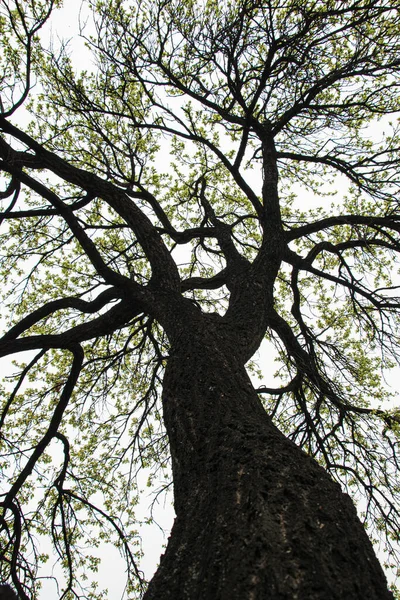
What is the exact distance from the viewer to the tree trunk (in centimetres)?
108

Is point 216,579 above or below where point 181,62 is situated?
below

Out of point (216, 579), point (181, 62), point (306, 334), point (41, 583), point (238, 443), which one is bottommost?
point (41, 583)

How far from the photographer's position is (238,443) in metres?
1.74

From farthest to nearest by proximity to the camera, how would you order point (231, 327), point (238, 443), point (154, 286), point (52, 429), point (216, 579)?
point (52, 429)
point (154, 286)
point (231, 327)
point (238, 443)
point (216, 579)

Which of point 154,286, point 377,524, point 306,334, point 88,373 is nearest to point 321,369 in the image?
point 306,334

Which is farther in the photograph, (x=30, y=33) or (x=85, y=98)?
(x=85, y=98)

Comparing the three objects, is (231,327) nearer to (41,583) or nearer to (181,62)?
(41,583)

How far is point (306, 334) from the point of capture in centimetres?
528

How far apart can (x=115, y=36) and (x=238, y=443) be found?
5.76 metres

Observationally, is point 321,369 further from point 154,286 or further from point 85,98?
point 85,98

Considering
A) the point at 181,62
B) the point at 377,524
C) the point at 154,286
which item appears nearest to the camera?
the point at 154,286

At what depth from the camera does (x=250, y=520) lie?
132 centimetres

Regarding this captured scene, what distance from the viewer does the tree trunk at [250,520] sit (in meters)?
1.08

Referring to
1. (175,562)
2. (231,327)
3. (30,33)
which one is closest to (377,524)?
(231,327)
